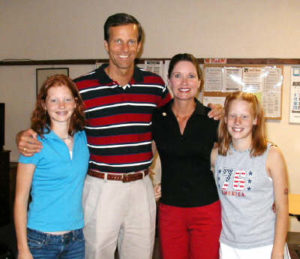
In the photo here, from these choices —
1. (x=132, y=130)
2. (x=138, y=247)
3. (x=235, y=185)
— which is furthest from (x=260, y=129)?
(x=138, y=247)

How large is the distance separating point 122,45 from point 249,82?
Answer: 2.01 m

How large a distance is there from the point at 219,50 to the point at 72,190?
245 centimetres

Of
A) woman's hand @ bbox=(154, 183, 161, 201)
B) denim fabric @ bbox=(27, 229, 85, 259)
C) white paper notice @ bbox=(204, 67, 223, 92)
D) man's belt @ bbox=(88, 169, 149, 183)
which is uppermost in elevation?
white paper notice @ bbox=(204, 67, 223, 92)

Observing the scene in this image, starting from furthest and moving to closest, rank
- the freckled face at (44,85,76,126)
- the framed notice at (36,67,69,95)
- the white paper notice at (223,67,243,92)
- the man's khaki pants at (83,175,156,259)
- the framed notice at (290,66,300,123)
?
the framed notice at (36,67,69,95)
the white paper notice at (223,67,243,92)
the framed notice at (290,66,300,123)
the man's khaki pants at (83,175,156,259)
the freckled face at (44,85,76,126)

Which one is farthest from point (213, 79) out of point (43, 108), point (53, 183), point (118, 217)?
point (53, 183)

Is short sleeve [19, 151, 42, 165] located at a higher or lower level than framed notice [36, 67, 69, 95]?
lower

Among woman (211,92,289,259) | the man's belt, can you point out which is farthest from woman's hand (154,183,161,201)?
woman (211,92,289,259)

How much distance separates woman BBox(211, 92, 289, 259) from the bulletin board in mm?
1794

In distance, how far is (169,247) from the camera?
5.86 ft

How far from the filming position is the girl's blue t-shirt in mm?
1486

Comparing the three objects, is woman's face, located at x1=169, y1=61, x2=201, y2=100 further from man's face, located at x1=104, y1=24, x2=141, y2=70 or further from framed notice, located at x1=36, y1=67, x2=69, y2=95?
framed notice, located at x1=36, y1=67, x2=69, y2=95

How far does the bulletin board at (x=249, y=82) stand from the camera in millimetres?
3355

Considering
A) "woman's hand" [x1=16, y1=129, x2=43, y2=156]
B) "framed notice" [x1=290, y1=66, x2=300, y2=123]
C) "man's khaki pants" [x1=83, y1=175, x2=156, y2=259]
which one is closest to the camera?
"woman's hand" [x1=16, y1=129, x2=43, y2=156]

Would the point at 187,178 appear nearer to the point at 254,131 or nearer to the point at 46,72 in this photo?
the point at 254,131
